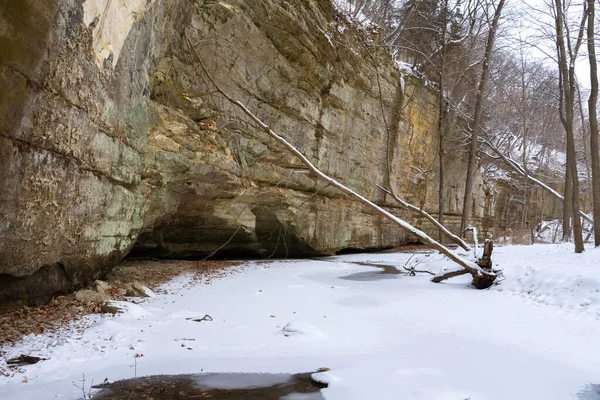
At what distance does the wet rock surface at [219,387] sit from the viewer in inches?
119

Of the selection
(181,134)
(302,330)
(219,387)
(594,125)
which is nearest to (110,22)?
(181,134)

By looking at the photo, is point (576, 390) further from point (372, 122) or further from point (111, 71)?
point (372, 122)

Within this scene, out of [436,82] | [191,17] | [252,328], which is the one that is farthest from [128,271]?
[436,82]

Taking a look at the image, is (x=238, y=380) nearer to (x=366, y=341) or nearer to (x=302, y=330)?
(x=302, y=330)

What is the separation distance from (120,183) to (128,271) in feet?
8.02

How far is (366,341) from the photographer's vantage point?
171 inches

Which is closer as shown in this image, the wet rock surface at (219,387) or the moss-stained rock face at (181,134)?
the wet rock surface at (219,387)

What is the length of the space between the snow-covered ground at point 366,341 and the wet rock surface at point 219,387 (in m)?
0.14

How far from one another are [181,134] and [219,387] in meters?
7.35

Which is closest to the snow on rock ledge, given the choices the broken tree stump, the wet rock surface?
the wet rock surface

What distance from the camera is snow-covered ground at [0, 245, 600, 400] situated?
10.4ft

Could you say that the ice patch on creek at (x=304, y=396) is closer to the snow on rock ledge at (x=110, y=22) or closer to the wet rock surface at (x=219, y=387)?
the wet rock surface at (x=219, y=387)

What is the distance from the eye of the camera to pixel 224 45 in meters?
10.7

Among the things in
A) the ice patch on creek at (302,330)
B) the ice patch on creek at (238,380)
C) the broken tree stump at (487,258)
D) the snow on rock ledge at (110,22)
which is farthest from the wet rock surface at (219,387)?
the broken tree stump at (487,258)
